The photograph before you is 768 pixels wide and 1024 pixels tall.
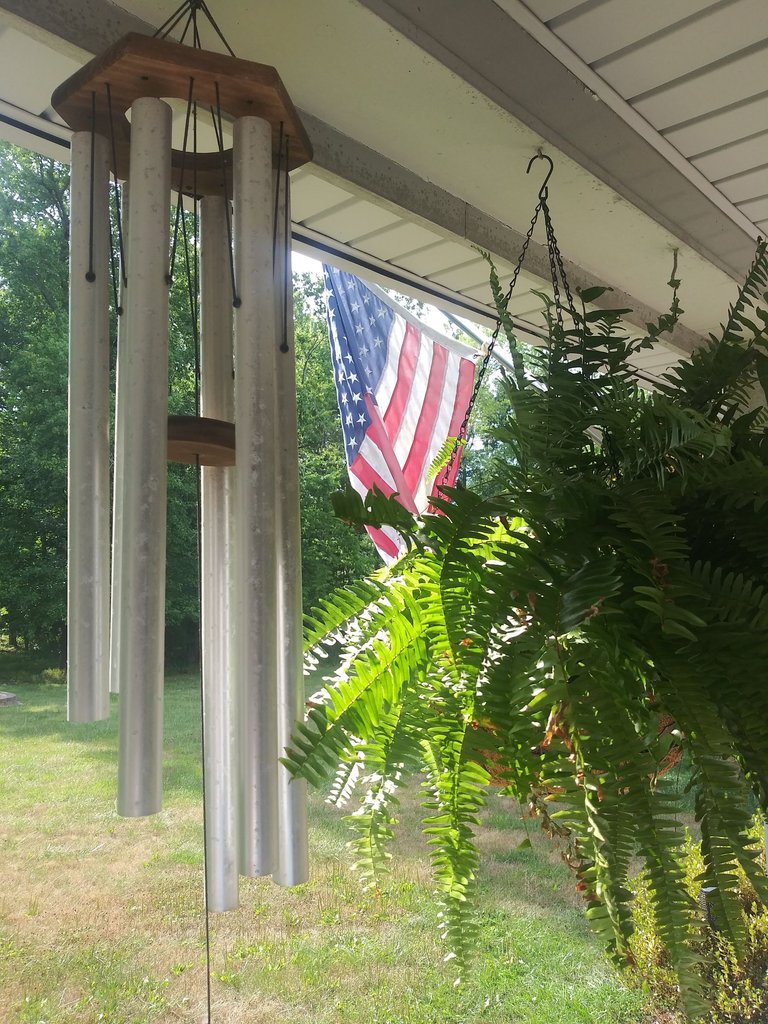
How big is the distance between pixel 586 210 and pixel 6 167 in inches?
149

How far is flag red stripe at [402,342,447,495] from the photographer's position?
3.26 metres

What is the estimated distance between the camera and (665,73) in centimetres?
137

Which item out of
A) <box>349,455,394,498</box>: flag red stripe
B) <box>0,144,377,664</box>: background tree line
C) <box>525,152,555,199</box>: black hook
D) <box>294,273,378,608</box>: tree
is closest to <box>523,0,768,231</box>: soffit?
<box>525,152,555,199</box>: black hook

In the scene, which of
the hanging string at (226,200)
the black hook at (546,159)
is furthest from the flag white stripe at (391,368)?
the hanging string at (226,200)

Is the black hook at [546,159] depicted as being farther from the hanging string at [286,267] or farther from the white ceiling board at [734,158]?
the hanging string at [286,267]

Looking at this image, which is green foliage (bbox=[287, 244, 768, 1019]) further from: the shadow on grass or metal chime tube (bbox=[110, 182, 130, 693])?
the shadow on grass

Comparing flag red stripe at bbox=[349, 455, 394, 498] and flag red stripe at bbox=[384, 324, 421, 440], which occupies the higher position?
flag red stripe at bbox=[384, 324, 421, 440]

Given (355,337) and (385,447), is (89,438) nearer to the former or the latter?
(385,447)

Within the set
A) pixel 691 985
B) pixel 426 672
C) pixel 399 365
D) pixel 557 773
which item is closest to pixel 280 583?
pixel 426 672

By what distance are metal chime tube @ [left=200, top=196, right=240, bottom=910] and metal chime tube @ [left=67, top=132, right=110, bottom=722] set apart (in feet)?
0.43

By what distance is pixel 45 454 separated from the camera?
143 inches

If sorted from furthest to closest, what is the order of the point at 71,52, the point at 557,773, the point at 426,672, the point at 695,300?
the point at 695,300 → the point at 71,52 → the point at 426,672 → the point at 557,773

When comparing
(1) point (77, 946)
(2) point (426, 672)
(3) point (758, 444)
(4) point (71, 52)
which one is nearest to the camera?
(2) point (426, 672)

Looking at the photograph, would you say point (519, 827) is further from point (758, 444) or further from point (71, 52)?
point (71, 52)
